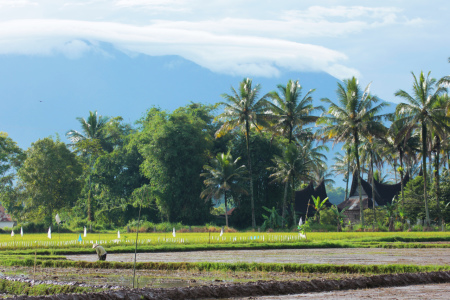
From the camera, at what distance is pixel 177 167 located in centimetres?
5428

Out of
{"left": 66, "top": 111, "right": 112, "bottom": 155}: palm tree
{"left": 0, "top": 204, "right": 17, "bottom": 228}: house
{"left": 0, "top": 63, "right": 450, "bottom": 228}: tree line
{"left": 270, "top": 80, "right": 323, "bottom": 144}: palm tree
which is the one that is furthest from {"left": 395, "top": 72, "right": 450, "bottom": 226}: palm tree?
{"left": 0, "top": 204, "right": 17, "bottom": 228}: house

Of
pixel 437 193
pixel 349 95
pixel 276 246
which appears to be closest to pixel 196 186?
pixel 349 95

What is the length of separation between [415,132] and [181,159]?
73.5 feet

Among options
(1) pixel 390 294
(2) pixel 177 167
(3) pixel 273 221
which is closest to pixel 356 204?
(3) pixel 273 221

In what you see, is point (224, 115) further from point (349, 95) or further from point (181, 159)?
point (349, 95)

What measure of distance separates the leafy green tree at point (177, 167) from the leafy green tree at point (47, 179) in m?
7.77

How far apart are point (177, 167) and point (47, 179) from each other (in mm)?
12486

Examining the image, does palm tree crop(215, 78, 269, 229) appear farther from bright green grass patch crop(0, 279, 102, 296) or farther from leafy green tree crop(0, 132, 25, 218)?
bright green grass patch crop(0, 279, 102, 296)

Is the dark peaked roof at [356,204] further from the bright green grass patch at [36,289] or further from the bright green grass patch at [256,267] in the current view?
the bright green grass patch at [36,289]

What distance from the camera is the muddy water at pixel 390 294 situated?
9719mm

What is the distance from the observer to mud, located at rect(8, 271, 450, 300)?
9.19 metres

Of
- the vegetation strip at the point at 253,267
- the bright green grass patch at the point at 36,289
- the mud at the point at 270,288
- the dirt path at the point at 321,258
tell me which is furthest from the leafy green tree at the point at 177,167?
the mud at the point at 270,288

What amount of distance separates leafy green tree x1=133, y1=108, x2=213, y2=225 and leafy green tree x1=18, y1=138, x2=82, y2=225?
7.77 m

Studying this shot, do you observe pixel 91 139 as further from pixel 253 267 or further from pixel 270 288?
pixel 270 288
